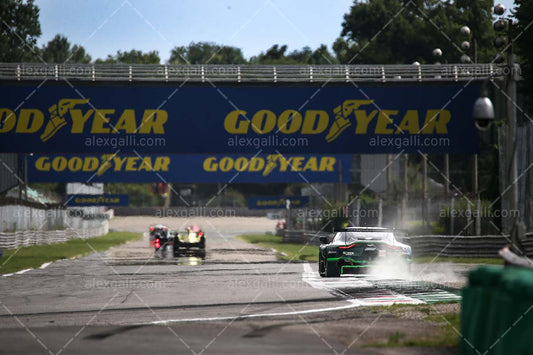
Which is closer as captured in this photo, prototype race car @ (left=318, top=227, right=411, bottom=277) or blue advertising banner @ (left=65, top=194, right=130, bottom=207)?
prototype race car @ (left=318, top=227, right=411, bottom=277)

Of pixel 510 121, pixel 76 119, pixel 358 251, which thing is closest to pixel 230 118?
pixel 76 119

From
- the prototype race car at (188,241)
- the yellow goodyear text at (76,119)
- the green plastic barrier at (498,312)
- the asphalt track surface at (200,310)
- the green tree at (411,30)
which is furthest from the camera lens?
the green tree at (411,30)

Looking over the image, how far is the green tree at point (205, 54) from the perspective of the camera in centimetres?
15425

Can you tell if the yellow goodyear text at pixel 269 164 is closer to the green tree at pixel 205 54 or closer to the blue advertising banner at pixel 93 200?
the blue advertising banner at pixel 93 200

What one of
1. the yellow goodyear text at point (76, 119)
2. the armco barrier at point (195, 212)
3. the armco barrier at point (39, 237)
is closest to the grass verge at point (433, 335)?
the yellow goodyear text at point (76, 119)

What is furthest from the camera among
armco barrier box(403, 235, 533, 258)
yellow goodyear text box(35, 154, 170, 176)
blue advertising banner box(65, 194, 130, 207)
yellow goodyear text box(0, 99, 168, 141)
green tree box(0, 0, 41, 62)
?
green tree box(0, 0, 41, 62)

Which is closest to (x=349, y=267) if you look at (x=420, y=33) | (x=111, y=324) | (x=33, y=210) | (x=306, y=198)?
(x=111, y=324)

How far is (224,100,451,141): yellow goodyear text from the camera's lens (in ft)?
111

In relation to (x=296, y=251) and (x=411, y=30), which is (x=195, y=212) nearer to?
(x=411, y=30)

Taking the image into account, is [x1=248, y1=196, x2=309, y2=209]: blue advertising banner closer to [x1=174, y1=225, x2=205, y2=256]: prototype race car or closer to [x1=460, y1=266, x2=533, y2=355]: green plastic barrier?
[x1=174, y1=225, x2=205, y2=256]: prototype race car

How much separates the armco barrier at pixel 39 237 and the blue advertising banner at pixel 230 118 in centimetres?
730

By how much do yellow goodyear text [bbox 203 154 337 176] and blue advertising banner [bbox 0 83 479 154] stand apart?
516 inches

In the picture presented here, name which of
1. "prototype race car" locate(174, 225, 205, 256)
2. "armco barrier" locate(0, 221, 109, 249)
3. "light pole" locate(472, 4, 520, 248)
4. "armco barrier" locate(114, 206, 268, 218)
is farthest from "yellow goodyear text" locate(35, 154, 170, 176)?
"armco barrier" locate(114, 206, 268, 218)

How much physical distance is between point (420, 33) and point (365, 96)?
52.6 metres
